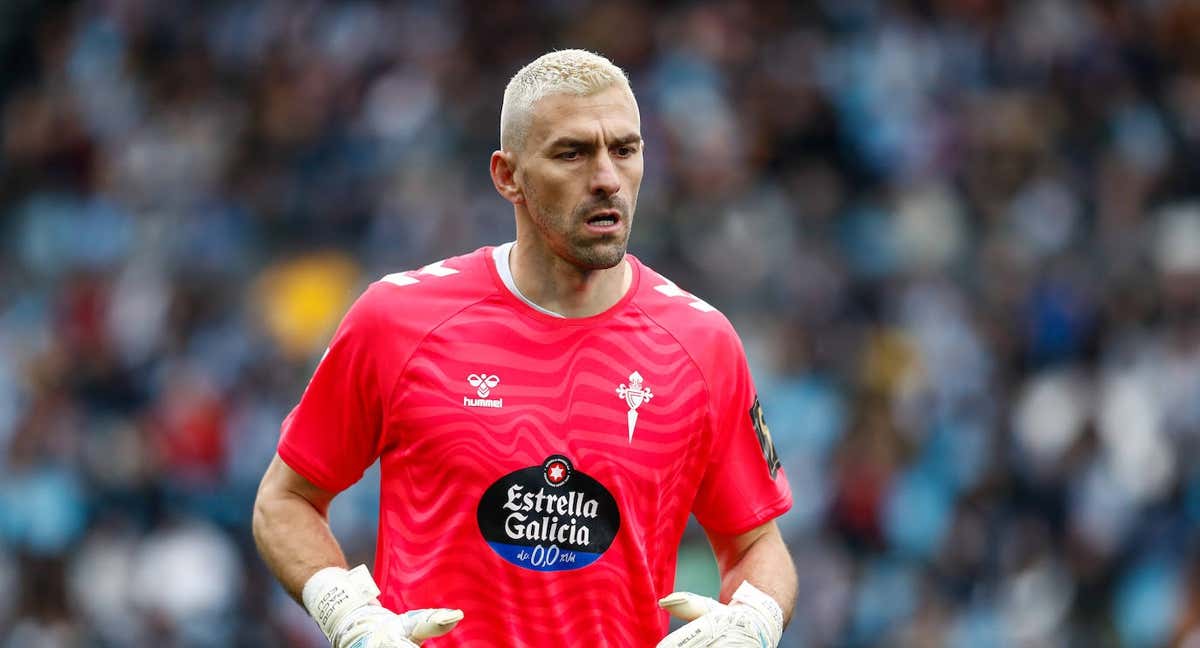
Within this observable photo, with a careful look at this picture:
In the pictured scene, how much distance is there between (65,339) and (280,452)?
34.0 feet

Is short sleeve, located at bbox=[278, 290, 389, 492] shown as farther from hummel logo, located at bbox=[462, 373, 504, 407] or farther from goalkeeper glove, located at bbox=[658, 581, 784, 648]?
goalkeeper glove, located at bbox=[658, 581, 784, 648]

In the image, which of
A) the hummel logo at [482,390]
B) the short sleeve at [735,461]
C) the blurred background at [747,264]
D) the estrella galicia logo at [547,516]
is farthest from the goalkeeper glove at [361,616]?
the blurred background at [747,264]

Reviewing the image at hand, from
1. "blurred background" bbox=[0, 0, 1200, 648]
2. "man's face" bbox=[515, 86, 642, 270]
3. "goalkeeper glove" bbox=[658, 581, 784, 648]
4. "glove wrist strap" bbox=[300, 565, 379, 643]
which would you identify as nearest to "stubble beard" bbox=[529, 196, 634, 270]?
"man's face" bbox=[515, 86, 642, 270]

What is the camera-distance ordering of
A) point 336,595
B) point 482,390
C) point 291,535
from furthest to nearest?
point 291,535 → point 482,390 → point 336,595

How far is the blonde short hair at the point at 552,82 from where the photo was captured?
5363 mm

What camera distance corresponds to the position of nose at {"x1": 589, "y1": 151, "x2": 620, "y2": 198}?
531cm

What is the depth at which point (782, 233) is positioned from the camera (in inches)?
588

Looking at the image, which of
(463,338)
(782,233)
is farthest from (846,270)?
(463,338)

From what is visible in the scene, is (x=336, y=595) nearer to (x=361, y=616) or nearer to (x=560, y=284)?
(x=361, y=616)

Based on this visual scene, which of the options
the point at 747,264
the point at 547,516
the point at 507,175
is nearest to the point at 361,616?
the point at 547,516

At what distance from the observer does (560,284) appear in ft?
18.2

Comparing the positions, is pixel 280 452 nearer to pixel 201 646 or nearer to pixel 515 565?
pixel 515 565

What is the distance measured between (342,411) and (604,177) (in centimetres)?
100

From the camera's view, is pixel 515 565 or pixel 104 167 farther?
pixel 104 167
